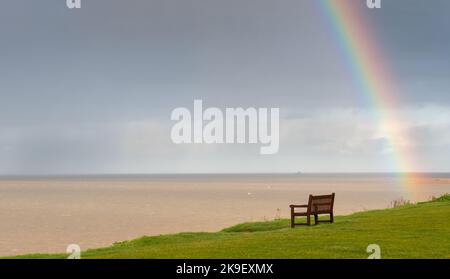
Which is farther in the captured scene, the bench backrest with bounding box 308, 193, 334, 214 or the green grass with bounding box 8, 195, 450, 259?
the bench backrest with bounding box 308, 193, 334, 214

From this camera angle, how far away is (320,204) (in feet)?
70.4

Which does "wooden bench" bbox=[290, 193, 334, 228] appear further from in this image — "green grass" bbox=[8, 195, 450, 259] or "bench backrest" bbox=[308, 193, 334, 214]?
"green grass" bbox=[8, 195, 450, 259]

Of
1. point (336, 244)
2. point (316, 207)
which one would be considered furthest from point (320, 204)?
point (336, 244)

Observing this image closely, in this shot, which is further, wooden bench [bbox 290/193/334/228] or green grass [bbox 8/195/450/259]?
wooden bench [bbox 290/193/334/228]

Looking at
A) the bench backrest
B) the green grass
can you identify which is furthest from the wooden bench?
the green grass

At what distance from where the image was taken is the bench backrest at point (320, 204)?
21062 millimetres

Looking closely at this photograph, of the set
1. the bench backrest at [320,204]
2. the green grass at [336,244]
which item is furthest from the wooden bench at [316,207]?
the green grass at [336,244]

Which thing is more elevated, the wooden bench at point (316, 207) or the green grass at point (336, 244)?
the wooden bench at point (316, 207)

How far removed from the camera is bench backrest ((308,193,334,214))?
69.1 ft

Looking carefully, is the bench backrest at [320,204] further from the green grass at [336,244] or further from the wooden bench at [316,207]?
the green grass at [336,244]

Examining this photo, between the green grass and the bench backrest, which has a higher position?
the bench backrest
